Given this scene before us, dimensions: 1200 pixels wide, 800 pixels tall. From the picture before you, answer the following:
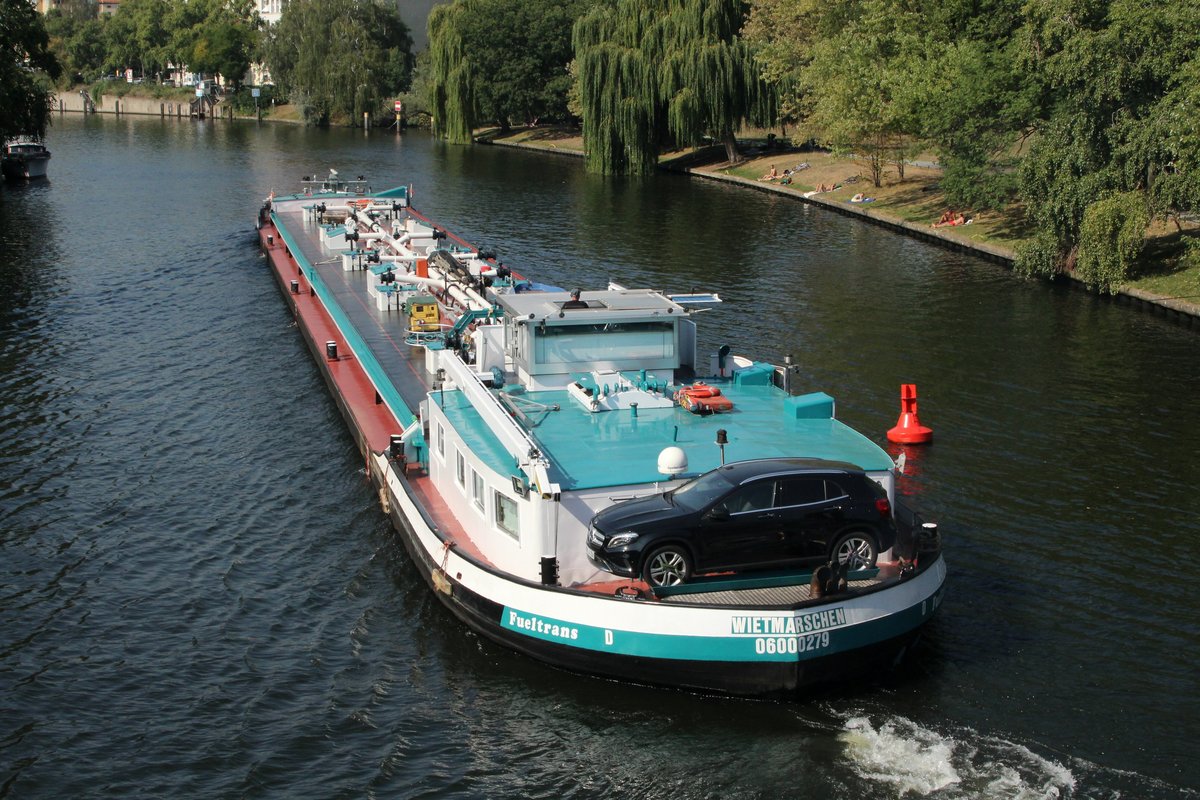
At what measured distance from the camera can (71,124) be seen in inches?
5974

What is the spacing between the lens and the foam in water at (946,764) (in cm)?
1822

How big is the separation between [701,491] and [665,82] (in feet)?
252

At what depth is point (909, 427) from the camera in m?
33.6

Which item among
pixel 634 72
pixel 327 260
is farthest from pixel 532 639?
pixel 634 72

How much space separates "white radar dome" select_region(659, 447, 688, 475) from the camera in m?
21.3

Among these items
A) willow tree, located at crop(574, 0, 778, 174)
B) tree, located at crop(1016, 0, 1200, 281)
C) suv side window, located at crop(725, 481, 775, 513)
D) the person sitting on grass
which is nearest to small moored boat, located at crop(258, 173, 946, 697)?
suv side window, located at crop(725, 481, 775, 513)

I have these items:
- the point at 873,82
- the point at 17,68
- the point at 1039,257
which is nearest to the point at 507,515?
the point at 1039,257

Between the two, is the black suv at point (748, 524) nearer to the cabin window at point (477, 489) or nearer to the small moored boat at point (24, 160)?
the cabin window at point (477, 489)

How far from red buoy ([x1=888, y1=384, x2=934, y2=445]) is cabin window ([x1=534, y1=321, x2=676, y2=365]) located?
943 centimetres

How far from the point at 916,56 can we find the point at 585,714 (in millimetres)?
58923

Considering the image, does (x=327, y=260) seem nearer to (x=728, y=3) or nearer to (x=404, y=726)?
(x=404, y=726)

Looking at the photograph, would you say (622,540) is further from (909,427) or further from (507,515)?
(909,427)

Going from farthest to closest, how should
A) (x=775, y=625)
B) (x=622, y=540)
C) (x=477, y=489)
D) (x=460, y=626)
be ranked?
(x=477, y=489)
(x=460, y=626)
(x=622, y=540)
(x=775, y=625)

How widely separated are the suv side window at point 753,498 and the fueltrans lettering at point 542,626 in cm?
321
